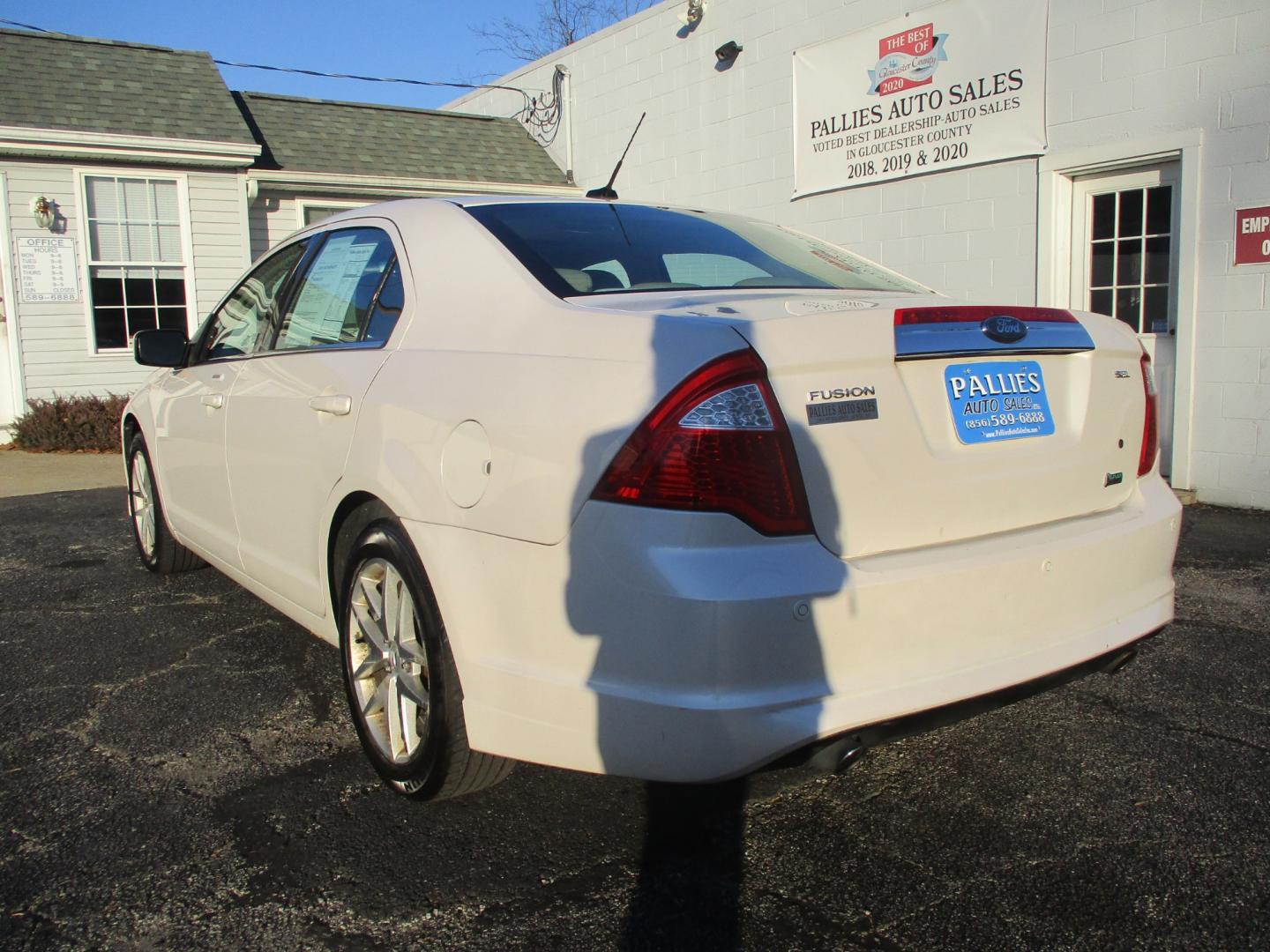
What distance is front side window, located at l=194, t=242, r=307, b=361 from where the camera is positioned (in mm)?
4020

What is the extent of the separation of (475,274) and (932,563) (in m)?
Result: 1.39

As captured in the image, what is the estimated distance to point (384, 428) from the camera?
282 cm

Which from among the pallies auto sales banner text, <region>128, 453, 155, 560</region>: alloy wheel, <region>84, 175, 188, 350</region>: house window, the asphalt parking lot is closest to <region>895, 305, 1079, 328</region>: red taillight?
the asphalt parking lot

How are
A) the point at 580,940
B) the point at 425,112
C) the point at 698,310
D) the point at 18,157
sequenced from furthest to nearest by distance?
the point at 425,112
the point at 18,157
the point at 698,310
the point at 580,940

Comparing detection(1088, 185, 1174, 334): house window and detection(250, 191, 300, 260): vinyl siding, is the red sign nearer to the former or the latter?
detection(1088, 185, 1174, 334): house window

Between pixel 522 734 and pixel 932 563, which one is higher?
pixel 932 563

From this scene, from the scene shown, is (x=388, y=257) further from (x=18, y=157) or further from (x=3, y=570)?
(x=18, y=157)

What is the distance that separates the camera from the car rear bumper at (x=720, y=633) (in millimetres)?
2107

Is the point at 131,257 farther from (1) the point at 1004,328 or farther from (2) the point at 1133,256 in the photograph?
(1) the point at 1004,328

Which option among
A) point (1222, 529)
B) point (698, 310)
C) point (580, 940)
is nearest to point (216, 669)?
point (580, 940)

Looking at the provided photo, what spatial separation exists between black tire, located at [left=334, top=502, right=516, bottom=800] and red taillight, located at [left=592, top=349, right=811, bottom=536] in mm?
732

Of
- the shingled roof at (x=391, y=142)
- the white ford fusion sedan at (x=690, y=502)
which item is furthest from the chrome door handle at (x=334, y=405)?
the shingled roof at (x=391, y=142)

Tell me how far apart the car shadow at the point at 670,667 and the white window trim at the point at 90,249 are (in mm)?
10901

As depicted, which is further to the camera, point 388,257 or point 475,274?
point 388,257
